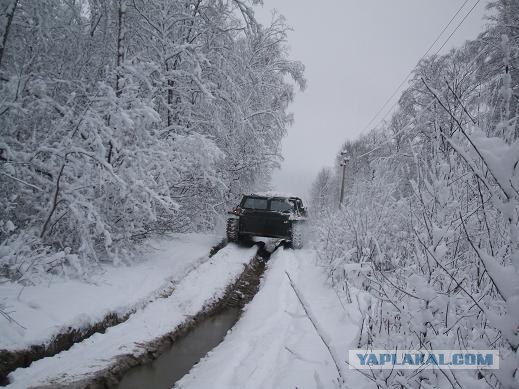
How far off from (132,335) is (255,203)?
22.6 feet

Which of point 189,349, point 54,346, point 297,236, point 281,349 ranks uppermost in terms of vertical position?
point 297,236

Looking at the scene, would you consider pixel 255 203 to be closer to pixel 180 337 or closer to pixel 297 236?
pixel 297 236

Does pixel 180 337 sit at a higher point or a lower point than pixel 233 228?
lower

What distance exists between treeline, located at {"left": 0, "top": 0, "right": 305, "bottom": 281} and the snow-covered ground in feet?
7.56

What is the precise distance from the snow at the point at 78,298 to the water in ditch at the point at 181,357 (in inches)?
34.2

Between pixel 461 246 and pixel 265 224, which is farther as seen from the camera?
pixel 265 224

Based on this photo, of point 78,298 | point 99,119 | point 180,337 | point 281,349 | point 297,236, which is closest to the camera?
point 281,349

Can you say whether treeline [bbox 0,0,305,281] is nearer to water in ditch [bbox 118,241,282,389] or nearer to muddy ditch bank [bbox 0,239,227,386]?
muddy ditch bank [bbox 0,239,227,386]

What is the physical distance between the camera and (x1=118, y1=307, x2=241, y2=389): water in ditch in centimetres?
295

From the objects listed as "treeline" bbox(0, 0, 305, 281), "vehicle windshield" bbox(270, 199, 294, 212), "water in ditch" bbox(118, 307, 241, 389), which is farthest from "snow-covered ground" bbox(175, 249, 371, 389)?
"vehicle windshield" bbox(270, 199, 294, 212)

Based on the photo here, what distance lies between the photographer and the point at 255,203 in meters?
10.2

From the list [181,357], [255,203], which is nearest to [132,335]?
[181,357]

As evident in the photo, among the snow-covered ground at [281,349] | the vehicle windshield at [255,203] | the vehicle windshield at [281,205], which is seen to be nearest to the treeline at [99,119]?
the vehicle windshield at [255,203]

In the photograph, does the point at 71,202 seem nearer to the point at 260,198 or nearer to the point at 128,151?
the point at 128,151
